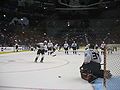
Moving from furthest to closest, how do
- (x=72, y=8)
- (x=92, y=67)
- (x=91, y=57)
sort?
1. (x=72, y=8)
2. (x=91, y=57)
3. (x=92, y=67)

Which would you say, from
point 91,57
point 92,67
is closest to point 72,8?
point 91,57

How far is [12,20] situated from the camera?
127ft

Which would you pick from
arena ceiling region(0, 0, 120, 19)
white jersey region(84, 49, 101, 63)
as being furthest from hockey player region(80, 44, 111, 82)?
arena ceiling region(0, 0, 120, 19)

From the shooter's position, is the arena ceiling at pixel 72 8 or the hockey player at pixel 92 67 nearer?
the hockey player at pixel 92 67

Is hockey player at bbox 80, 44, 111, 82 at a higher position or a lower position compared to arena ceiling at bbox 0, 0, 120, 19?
lower

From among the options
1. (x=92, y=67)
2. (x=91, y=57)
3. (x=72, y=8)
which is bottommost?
(x=92, y=67)

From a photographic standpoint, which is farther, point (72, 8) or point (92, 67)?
point (72, 8)

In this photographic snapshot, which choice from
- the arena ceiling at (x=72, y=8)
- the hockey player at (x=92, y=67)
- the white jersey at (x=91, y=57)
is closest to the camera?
the hockey player at (x=92, y=67)

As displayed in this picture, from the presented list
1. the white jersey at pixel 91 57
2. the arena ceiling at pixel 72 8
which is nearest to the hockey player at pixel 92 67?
the white jersey at pixel 91 57

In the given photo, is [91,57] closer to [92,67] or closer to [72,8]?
[92,67]

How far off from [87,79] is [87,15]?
3866 cm

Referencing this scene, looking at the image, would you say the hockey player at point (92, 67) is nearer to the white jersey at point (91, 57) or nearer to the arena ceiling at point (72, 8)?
the white jersey at point (91, 57)

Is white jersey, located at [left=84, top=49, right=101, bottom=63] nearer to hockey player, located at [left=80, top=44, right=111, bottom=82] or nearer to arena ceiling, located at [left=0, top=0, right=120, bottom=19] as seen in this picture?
hockey player, located at [left=80, top=44, right=111, bottom=82]

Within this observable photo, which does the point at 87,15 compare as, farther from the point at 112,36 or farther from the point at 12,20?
the point at 12,20
